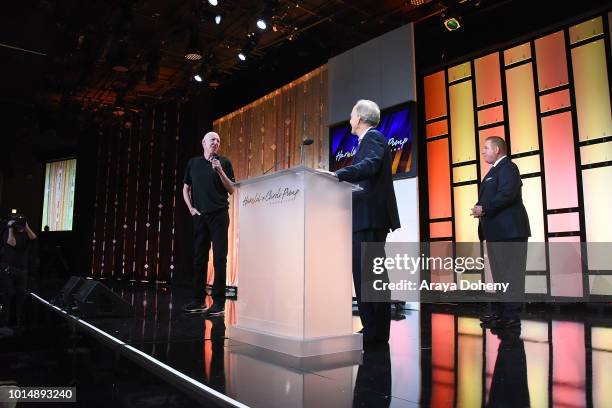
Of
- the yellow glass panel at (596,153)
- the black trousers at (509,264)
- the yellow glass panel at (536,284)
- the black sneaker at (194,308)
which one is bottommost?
the black sneaker at (194,308)

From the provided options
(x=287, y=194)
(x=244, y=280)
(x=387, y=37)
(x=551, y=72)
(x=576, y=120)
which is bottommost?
(x=244, y=280)

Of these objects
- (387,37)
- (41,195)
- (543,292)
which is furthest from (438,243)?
(41,195)

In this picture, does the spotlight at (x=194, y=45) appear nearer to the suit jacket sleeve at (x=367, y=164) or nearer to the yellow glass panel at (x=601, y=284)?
the suit jacket sleeve at (x=367, y=164)

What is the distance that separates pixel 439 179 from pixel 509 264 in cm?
292

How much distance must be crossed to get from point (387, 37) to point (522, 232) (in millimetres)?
3552

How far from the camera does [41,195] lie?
12031 mm

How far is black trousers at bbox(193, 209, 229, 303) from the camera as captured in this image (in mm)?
3398

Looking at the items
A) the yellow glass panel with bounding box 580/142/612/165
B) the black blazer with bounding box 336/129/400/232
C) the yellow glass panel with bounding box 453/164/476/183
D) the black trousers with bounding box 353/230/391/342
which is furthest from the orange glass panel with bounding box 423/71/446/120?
the black trousers with bounding box 353/230/391/342

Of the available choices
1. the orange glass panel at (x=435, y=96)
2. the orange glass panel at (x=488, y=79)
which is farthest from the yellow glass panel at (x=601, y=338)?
the orange glass panel at (x=435, y=96)

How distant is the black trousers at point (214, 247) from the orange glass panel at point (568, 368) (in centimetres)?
223

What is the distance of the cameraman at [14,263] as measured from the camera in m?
3.74

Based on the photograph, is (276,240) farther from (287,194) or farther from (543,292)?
(543,292)

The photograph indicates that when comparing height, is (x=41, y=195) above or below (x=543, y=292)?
above

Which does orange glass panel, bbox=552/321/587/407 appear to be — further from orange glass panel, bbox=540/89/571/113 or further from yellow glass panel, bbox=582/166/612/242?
orange glass panel, bbox=540/89/571/113
